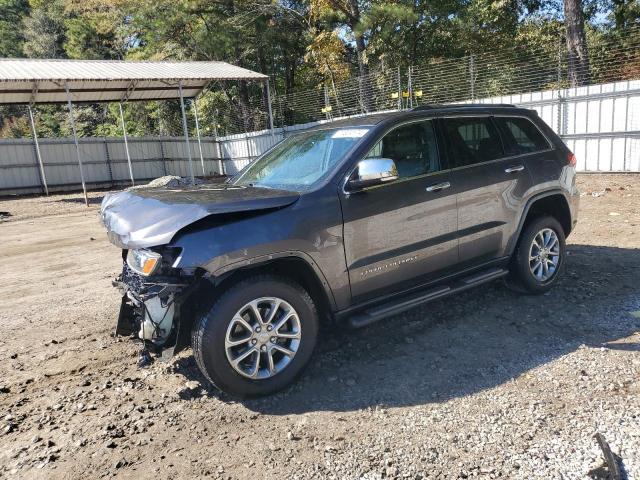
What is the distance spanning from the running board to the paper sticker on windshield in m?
1.35

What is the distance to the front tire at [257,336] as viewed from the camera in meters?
3.19

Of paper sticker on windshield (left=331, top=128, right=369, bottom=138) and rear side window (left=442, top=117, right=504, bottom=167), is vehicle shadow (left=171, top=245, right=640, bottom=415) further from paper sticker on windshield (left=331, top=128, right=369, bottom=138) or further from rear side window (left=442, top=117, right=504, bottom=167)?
paper sticker on windshield (left=331, top=128, right=369, bottom=138)

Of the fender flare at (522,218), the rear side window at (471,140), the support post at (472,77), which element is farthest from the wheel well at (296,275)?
A: the support post at (472,77)

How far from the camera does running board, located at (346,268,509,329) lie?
12.1 feet

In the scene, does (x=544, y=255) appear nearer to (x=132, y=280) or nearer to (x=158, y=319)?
(x=158, y=319)

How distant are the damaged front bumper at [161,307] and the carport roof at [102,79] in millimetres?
15337

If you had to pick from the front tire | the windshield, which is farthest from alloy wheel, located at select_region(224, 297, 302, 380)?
the windshield

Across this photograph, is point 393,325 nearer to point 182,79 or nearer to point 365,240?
point 365,240

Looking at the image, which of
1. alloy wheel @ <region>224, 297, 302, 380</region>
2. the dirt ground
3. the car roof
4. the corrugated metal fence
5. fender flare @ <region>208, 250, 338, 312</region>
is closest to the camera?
the dirt ground

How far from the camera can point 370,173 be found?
3605 mm

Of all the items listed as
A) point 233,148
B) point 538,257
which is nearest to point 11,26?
point 233,148

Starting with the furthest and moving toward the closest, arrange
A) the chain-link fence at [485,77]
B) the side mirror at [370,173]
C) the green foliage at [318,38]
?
the green foliage at [318,38] → the chain-link fence at [485,77] → the side mirror at [370,173]

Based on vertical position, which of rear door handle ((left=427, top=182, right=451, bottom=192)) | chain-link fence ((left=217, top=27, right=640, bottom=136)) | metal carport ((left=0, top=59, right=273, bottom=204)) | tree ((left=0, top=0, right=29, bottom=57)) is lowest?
rear door handle ((left=427, top=182, right=451, bottom=192))

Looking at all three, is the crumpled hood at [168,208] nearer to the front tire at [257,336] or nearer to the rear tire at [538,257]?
the front tire at [257,336]
